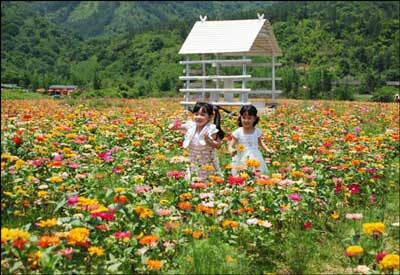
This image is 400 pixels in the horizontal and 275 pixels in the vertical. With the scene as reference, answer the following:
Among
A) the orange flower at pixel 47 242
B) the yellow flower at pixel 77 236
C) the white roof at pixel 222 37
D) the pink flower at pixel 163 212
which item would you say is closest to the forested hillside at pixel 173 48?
the white roof at pixel 222 37

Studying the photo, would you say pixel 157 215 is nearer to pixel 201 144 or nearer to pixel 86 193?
pixel 86 193

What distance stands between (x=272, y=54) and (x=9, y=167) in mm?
14937

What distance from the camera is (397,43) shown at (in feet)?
257

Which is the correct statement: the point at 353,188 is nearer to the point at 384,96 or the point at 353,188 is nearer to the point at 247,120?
the point at 247,120

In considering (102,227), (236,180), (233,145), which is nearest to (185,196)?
(236,180)

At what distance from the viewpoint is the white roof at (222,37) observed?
15.6m

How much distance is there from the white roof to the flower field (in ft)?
31.8

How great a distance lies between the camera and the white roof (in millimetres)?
15617

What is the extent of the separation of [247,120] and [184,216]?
249 cm

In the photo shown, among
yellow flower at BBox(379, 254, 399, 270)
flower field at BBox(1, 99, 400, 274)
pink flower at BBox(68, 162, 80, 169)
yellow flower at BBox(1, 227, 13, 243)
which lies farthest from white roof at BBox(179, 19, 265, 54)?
yellow flower at BBox(1, 227, 13, 243)

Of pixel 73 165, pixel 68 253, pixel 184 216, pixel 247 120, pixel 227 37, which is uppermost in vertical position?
pixel 227 37

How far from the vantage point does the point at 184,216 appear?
4.29 metres

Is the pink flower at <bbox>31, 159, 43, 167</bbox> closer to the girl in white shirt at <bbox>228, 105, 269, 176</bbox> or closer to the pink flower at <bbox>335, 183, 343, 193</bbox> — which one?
the girl in white shirt at <bbox>228, 105, 269, 176</bbox>

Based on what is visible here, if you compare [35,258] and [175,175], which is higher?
[175,175]
